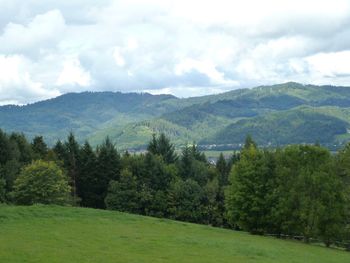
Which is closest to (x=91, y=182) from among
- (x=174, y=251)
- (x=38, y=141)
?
(x=38, y=141)

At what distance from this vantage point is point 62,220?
51812 millimetres

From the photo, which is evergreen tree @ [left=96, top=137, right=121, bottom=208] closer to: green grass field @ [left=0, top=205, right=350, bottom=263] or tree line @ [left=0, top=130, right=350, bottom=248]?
tree line @ [left=0, top=130, right=350, bottom=248]

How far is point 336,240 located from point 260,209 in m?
9.87

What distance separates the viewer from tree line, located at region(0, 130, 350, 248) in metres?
59.6

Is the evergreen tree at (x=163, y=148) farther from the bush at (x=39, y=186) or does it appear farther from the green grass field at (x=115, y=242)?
the green grass field at (x=115, y=242)

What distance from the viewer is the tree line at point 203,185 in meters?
59.6

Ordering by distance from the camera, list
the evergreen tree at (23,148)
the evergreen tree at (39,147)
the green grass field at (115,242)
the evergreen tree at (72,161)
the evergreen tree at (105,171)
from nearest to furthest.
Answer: the green grass field at (115,242) < the evergreen tree at (72,161) < the evergreen tree at (23,148) < the evergreen tree at (105,171) < the evergreen tree at (39,147)

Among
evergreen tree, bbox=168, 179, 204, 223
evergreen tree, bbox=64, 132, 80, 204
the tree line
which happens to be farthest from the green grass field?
evergreen tree, bbox=64, 132, 80, 204

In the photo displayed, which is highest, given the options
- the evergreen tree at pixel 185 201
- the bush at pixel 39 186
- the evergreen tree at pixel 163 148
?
the evergreen tree at pixel 163 148

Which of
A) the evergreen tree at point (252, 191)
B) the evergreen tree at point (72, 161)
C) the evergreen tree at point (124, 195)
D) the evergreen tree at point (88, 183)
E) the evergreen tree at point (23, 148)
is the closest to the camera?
the evergreen tree at point (252, 191)

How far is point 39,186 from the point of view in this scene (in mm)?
69062

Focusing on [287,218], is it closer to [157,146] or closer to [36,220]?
[36,220]

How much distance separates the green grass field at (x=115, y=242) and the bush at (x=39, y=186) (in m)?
12.1

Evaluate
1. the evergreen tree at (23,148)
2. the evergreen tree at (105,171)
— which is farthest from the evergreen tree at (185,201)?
the evergreen tree at (23,148)
